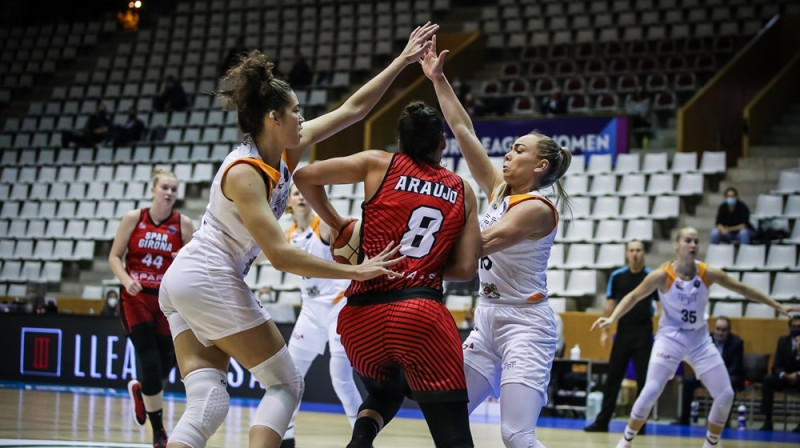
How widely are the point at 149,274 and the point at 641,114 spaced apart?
12.3 metres

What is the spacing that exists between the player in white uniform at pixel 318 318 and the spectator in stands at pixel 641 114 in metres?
10.9

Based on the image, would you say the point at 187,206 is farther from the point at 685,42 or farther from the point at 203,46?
the point at 685,42

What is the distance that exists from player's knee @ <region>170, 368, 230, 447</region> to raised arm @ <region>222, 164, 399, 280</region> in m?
0.64

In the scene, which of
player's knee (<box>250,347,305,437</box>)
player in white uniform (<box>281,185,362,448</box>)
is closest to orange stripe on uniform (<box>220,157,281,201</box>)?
player's knee (<box>250,347,305,437</box>)

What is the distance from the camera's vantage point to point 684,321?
8.62 metres

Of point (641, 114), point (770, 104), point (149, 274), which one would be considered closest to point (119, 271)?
point (149, 274)

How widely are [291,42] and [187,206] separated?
6115 millimetres

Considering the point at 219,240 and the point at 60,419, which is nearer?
the point at 219,240

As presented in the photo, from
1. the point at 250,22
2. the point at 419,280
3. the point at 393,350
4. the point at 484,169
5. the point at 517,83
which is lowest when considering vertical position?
the point at 393,350

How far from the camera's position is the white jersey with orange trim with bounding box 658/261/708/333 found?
863 centimetres

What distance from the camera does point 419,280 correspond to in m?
4.50

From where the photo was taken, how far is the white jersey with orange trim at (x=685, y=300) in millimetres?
8633

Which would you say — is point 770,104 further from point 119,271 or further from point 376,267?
point 376,267

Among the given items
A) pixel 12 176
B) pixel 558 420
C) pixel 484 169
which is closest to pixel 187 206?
pixel 12 176
